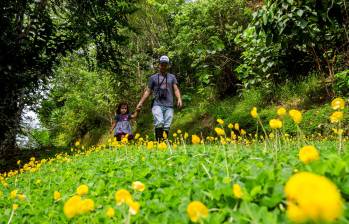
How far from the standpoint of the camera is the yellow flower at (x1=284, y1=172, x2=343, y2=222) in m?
0.72

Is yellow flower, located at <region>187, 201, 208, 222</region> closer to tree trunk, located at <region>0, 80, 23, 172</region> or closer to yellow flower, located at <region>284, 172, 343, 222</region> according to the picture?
yellow flower, located at <region>284, 172, 343, 222</region>

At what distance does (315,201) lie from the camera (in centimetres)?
73

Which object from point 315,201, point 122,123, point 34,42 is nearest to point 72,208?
point 315,201

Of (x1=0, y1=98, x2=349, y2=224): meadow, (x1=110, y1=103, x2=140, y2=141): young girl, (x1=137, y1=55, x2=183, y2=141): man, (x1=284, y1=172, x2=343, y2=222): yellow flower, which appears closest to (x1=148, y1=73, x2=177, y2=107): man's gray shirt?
(x1=137, y1=55, x2=183, y2=141): man

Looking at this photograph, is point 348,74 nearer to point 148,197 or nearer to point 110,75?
point 148,197

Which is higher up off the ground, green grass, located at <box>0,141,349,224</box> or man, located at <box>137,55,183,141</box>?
man, located at <box>137,55,183,141</box>

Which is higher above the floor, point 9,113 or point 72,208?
point 9,113

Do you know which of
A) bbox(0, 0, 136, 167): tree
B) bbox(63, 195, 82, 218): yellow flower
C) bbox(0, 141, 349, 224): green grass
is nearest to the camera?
bbox(63, 195, 82, 218): yellow flower

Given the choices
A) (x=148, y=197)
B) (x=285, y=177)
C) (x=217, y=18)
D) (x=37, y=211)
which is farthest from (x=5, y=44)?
(x=285, y=177)

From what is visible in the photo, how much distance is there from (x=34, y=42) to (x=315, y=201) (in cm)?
1260

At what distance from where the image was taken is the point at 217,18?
14.6 metres

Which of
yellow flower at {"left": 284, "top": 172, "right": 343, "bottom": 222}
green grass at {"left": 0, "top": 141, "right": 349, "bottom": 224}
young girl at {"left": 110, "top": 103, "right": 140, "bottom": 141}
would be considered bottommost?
green grass at {"left": 0, "top": 141, "right": 349, "bottom": 224}

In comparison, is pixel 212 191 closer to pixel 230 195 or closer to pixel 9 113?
pixel 230 195

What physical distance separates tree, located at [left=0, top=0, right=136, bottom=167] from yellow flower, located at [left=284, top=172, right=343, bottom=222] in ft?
36.6
